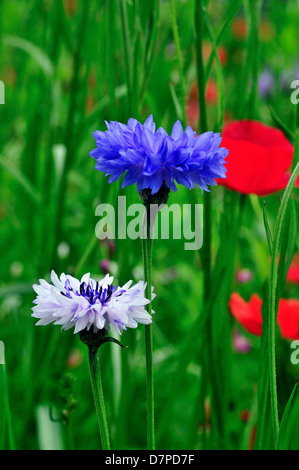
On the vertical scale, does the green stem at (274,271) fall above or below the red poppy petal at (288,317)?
above

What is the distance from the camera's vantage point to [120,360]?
1.69 ft

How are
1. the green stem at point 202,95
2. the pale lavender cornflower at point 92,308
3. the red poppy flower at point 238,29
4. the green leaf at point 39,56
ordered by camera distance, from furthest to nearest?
the red poppy flower at point 238,29, the green leaf at point 39,56, the green stem at point 202,95, the pale lavender cornflower at point 92,308

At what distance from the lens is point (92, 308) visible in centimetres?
25

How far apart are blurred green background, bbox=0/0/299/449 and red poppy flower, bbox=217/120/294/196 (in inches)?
1.0

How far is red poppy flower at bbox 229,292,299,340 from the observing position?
1.46 ft

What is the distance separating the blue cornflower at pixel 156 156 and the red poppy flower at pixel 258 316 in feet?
0.69

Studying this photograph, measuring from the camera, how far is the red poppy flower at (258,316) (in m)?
0.44

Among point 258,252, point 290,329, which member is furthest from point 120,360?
point 258,252

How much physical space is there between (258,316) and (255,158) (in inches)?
4.7

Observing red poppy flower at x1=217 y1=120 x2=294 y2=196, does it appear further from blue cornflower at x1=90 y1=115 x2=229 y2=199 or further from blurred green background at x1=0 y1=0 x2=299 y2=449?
blue cornflower at x1=90 y1=115 x2=229 y2=199

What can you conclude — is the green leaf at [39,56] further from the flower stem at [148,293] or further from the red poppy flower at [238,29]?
the red poppy flower at [238,29]

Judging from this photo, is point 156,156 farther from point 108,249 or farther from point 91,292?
point 108,249

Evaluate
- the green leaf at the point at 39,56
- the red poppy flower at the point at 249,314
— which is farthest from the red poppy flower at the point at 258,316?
the green leaf at the point at 39,56
